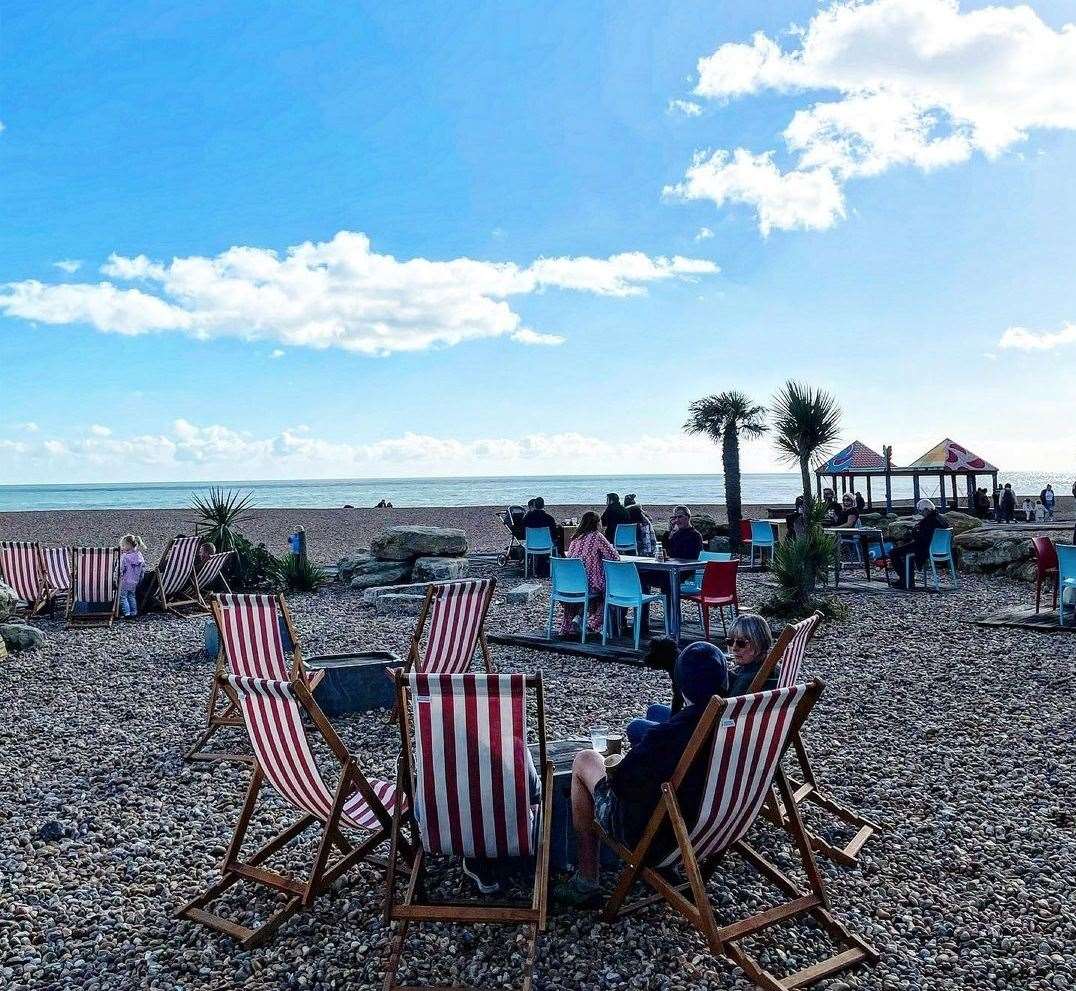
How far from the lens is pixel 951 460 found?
977 inches

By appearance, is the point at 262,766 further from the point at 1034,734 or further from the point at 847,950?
the point at 1034,734

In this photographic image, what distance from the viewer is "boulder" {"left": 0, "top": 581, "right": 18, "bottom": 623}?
30.4 feet

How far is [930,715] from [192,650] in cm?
615

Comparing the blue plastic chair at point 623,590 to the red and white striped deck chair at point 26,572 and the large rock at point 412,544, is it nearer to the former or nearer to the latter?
the large rock at point 412,544

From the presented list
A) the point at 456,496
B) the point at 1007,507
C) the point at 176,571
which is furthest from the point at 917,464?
the point at 456,496

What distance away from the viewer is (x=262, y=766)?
308cm

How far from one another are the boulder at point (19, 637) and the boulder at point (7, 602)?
1.01 m

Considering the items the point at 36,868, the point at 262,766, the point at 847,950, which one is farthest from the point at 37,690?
the point at 847,950

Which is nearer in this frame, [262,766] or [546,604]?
[262,766]

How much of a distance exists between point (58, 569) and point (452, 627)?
6865 millimetres

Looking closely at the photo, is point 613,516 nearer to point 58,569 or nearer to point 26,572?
point 58,569

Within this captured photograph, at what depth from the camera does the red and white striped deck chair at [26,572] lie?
10.2m

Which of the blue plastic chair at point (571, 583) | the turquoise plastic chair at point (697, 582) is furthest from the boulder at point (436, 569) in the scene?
the blue plastic chair at point (571, 583)

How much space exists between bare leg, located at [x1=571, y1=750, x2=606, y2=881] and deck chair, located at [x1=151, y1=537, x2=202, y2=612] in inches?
322
